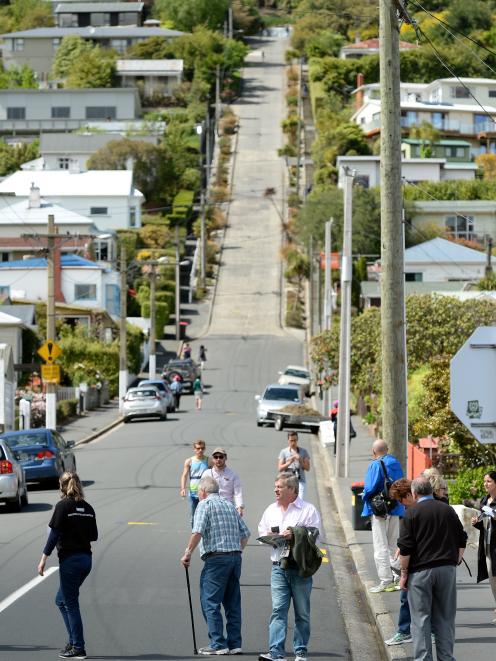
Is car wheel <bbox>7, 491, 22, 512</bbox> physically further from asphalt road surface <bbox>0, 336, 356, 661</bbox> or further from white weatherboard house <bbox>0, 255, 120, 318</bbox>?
white weatherboard house <bbox>0, 255, 120, 318</bbox>

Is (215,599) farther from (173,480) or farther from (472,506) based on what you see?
(173,480)

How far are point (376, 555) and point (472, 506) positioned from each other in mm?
7234

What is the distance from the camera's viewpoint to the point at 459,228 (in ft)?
339

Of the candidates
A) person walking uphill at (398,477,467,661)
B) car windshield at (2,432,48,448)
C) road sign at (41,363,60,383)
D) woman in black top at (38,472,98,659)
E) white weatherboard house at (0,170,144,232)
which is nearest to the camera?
person walking uphill at (398,477,467,661)

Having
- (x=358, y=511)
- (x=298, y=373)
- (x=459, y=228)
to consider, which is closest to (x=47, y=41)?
(x=459, y=228)

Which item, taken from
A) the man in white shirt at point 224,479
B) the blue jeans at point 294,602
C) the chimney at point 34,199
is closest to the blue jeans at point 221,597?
the blue jeans at point 294,602

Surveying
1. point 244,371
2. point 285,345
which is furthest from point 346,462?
point 285,345

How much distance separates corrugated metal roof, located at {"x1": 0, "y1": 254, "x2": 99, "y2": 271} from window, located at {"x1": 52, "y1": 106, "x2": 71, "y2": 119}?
6023 centimetres

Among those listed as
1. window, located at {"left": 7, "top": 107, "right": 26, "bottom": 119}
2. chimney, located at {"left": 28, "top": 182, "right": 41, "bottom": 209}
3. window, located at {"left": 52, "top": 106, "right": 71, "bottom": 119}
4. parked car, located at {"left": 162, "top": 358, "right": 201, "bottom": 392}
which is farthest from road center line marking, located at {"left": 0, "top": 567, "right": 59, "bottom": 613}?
window, located at {"left": 7, "top": 107, "right": 26, "bottom": 119}

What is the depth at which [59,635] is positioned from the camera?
14.2 meters

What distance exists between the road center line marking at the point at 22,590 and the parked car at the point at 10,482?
7568mm

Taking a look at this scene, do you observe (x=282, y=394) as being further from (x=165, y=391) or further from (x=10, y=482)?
(x=10, y=482)

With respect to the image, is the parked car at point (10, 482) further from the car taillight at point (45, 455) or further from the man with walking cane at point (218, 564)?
the man with walking cane at point (218, 564)

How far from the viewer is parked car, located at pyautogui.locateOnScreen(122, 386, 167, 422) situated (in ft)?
171
